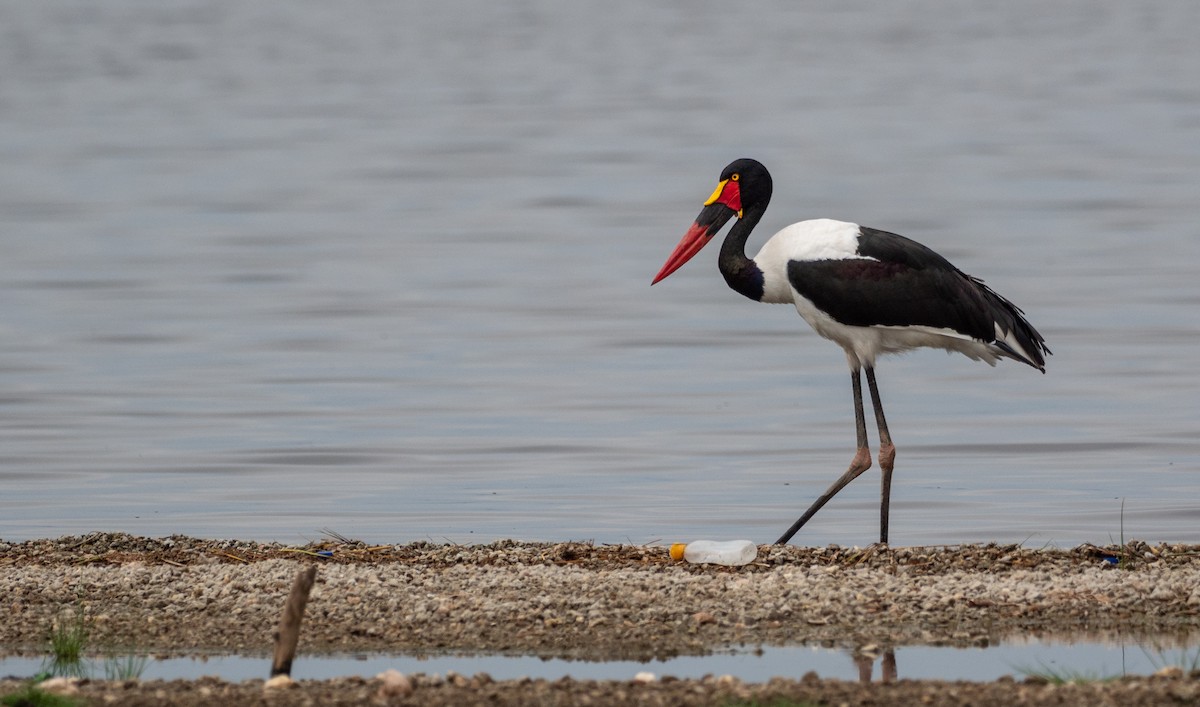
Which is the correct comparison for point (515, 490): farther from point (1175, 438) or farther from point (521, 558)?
point (1175, 438)

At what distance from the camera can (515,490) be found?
45.5 feet

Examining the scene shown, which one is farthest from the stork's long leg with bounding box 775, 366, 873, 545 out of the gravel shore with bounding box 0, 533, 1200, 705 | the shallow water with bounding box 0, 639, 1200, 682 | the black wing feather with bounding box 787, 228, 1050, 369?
the shallow water with bounding box 0, 639, 1200, 682

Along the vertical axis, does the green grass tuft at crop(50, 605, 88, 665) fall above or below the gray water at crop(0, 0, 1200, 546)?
below

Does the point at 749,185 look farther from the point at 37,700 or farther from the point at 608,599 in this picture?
the point at 37,700

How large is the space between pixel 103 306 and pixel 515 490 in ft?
34.8

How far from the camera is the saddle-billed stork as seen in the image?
36.3ft

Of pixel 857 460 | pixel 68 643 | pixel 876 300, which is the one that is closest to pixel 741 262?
→ pixel 876 300

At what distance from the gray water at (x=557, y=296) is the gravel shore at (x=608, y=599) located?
2.06 metres

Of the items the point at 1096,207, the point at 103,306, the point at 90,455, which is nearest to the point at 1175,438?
the point at 90,455

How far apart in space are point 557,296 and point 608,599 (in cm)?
1481

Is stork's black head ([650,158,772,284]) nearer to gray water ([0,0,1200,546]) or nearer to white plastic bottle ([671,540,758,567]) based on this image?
gray water ([0,0,1200,546])

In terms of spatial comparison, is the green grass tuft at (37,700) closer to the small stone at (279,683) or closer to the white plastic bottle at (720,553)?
the small stone at (279,683)

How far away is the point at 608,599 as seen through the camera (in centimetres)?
911

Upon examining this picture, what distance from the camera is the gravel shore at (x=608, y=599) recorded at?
866cm
